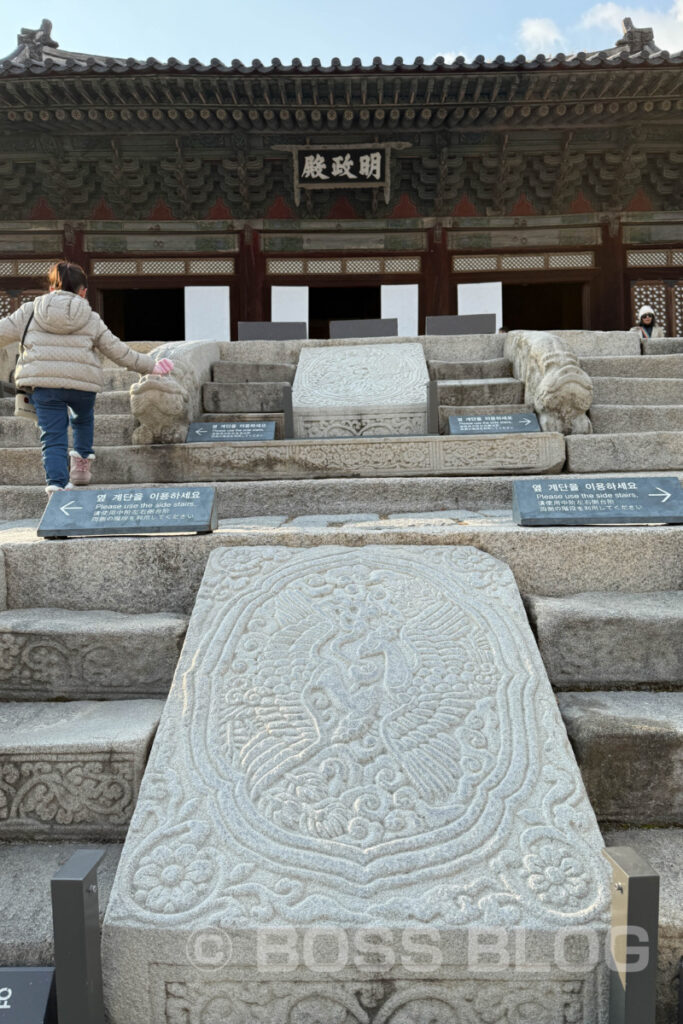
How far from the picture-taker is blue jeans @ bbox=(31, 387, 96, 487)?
3.51 meters

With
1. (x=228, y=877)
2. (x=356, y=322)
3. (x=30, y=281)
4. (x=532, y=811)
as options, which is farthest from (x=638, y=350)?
(x=30, y=281)

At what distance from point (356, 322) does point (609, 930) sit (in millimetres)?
7525

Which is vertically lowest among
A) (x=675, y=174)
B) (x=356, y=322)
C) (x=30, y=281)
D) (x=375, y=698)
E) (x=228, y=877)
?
(x=228, y=877)

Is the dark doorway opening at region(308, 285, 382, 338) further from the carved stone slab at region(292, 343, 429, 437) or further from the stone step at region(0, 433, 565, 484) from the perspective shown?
the stone step at region(0, 433, 565, 484)

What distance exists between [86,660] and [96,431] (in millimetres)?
2625

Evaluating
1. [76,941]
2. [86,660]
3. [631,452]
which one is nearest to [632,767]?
[76,941]

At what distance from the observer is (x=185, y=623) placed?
7.52ft

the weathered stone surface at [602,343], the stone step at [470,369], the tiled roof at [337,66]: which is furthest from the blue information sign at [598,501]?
the tiled roof at [337,66]

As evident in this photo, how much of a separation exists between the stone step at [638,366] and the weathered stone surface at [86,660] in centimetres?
432

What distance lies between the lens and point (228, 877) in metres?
1.49

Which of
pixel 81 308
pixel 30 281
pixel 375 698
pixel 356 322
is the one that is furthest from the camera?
pixel 30 281

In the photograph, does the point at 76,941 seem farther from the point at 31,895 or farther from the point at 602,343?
the point at 602,343

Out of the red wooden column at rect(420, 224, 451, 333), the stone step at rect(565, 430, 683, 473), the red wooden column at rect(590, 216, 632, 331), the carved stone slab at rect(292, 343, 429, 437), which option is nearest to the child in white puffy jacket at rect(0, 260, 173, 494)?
the carved stone slab at rect(292, 343, 429, 437)

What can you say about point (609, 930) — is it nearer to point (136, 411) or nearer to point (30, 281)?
point (136, 411)
